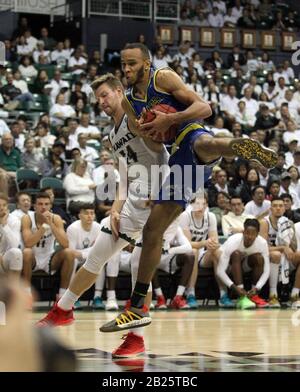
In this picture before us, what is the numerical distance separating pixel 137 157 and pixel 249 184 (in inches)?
295

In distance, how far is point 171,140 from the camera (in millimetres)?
4605

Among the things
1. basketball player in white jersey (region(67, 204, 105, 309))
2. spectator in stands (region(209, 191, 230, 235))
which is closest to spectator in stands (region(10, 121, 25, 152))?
basketball player in white jersey (region(67, 204, 105, 309))

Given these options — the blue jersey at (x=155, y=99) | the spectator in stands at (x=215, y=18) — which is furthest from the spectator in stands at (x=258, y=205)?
the spectator in stands at (x=215, y=18)

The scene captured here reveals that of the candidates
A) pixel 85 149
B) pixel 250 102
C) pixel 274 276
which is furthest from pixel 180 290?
pixel 250 102

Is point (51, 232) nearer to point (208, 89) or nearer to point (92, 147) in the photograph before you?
point (92, 147)

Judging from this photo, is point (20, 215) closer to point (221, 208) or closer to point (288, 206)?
point (221, 208)

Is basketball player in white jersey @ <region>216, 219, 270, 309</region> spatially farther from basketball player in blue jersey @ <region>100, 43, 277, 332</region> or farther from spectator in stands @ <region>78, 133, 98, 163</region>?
basketball player in blue jersey @ <region>100, 43, 277, 332</region>

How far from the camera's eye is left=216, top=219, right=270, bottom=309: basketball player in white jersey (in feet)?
33.1

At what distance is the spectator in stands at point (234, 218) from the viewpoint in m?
10.9

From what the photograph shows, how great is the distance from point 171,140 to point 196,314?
14.8 feet

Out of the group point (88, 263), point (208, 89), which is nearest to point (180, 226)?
point (88, 263)

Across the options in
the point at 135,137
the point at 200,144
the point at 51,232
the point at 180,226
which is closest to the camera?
the point at 200,144

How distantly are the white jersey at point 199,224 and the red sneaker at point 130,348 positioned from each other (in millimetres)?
5860

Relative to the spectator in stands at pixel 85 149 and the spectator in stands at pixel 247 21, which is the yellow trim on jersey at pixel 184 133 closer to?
the spectator in stands at pixel 85 149
